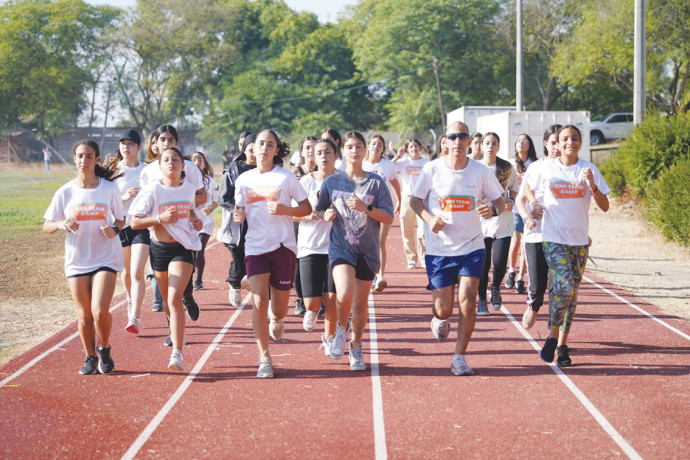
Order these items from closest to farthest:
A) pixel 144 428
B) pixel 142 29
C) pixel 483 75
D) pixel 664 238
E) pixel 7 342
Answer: pixel 144 428 < pixel 7 342 < pixel 664 238 < pixel 483 75 < pixel 142 29

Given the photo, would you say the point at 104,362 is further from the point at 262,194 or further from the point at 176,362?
the point at 262,194

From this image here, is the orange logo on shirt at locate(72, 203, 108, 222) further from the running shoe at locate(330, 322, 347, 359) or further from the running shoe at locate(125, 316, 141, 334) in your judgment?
the running shoe at locate(330, 322, 347, 359)

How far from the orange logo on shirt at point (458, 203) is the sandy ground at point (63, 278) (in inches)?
107

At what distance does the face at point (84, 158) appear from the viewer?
6.90m

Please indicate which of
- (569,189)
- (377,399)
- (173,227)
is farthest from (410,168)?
(377,399)

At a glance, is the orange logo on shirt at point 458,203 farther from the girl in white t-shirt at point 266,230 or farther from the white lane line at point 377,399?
the white lane line at point 377,399

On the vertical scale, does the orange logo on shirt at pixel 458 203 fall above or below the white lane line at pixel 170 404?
above

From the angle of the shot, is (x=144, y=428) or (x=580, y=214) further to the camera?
(x=580, y=214)

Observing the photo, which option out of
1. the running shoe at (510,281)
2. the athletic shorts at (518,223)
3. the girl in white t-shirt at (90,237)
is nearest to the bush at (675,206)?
the running shoe at (510,281)

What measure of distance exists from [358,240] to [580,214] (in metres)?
1.89

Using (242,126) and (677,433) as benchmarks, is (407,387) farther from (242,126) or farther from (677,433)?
(242,126)

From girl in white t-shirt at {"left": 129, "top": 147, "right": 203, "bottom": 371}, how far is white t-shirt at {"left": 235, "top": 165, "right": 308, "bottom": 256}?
0.47m

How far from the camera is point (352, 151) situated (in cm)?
694

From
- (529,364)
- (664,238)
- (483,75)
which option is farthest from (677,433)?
(483,75)
